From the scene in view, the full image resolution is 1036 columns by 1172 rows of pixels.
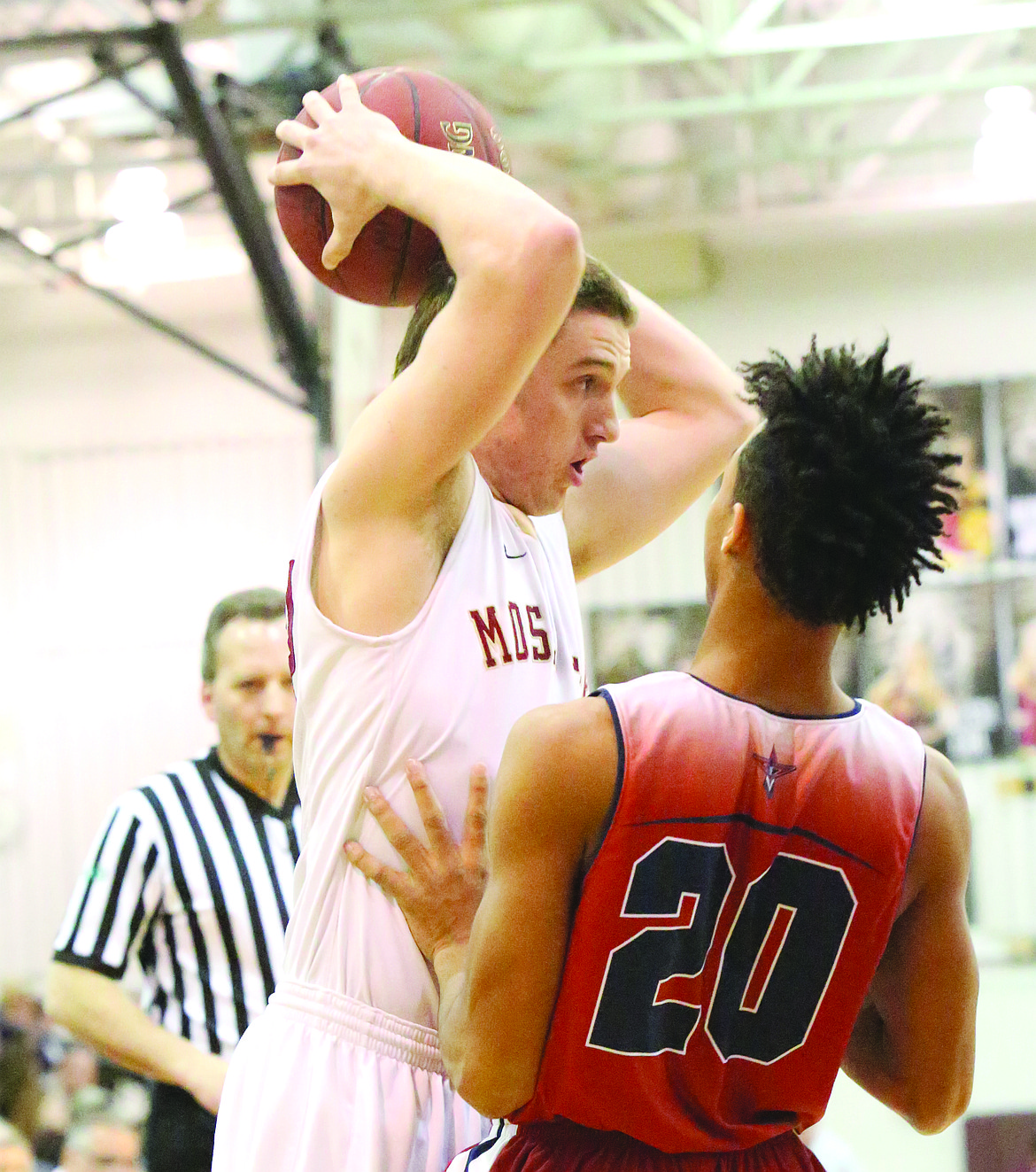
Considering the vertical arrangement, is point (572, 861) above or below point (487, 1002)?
above

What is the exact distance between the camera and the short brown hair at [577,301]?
2145 millimetres

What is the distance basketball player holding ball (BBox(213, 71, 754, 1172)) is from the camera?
190cm

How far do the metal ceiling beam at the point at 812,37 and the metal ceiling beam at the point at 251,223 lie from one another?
1.68m

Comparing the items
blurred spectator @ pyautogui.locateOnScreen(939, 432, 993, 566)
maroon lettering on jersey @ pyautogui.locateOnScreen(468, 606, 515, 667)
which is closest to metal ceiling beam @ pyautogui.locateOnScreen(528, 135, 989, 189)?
blurred spectator @ pyautogui.locateOnScreen(939, 432, 993, 566)

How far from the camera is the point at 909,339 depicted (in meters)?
10.0

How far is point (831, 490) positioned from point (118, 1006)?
2.59 m

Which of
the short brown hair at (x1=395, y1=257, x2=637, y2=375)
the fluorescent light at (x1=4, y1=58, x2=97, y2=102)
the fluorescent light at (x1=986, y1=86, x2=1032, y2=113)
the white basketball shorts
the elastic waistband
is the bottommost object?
the white basketball shorts

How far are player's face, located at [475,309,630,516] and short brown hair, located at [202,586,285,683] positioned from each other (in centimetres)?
180

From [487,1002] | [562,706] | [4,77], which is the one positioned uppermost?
[4,77]


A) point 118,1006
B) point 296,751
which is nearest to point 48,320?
point 118,1006

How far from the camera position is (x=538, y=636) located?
2.23 meters

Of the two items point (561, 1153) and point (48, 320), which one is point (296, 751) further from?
point (48, 320)

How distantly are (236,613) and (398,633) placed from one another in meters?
2.11

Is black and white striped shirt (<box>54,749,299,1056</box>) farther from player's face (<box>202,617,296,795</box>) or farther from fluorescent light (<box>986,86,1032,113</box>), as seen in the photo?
fluorescent light (<box>986,86,1032,113</box>)
